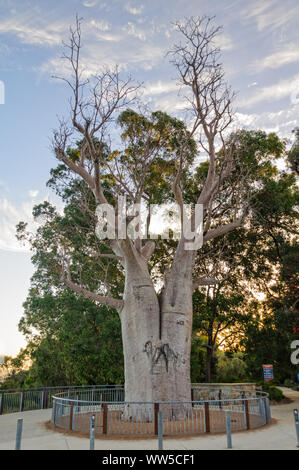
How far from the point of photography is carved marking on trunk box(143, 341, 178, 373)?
42.8 ft

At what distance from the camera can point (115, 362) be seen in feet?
72.8

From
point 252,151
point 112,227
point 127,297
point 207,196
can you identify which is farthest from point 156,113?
point 127,297

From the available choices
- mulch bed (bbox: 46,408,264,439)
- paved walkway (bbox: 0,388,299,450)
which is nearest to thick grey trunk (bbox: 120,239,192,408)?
mulch bed (bbox: 46,408,264,439)

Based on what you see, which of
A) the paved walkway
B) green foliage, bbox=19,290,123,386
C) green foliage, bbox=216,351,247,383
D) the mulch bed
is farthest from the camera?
green foliage, bbox=216,351,247,383

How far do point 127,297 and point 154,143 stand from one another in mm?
9521

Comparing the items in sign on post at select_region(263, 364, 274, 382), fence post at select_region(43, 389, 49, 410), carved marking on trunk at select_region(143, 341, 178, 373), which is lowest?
fence post at select_region(43, 389, 49, 410)

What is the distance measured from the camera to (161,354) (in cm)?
1312

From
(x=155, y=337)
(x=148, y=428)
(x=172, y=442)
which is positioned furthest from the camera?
(x=155, y=337)

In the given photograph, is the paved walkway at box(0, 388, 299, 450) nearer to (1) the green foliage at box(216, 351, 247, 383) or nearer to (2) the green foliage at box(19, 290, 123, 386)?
(2) the green foliage at box(19, 290, 123, 386)

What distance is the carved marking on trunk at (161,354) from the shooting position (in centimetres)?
1303

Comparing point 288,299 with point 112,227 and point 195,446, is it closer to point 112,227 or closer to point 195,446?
point 112,227

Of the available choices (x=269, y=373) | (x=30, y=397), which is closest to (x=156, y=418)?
(x=30, y=397)

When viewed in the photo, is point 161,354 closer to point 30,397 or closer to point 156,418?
point 156,418

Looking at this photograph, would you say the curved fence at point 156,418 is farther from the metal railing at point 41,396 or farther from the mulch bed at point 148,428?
the metal railing at point 41,396
